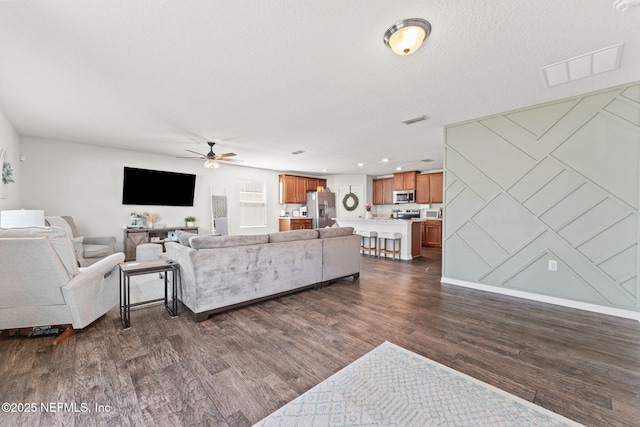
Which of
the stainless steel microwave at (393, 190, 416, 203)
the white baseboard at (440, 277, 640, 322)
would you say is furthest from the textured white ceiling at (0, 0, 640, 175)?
the stainless steel microwave at (393, 190, 416, 203)

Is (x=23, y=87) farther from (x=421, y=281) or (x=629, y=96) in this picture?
(x=629, y=96)

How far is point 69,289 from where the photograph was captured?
2100mm

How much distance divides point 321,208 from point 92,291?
674 cm

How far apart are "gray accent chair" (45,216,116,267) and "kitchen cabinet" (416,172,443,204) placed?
832cm

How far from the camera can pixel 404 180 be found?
8641mm

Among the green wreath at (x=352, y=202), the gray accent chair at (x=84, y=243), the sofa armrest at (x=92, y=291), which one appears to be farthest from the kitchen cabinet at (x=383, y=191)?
the sofa armrest at (x=92, y=291)

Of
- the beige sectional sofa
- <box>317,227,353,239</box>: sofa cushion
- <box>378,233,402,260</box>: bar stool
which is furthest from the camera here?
<box>378,233,402,260</box>: bar stool

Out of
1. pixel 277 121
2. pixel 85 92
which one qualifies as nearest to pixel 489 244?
pixel 277 121

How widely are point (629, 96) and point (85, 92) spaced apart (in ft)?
19.8

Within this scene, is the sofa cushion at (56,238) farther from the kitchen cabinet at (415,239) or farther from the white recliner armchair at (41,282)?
the kitchen cabinet at (415,239)

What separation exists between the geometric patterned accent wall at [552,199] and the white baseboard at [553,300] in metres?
0.05

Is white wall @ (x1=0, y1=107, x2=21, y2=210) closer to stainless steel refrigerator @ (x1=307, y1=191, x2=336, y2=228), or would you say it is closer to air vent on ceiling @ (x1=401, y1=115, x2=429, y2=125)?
air vent on ceiling @ (x1=401, y1=115, x2=429, y2=125)

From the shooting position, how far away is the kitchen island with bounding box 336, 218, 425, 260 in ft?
19.8

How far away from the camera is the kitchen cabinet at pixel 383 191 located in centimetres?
919
